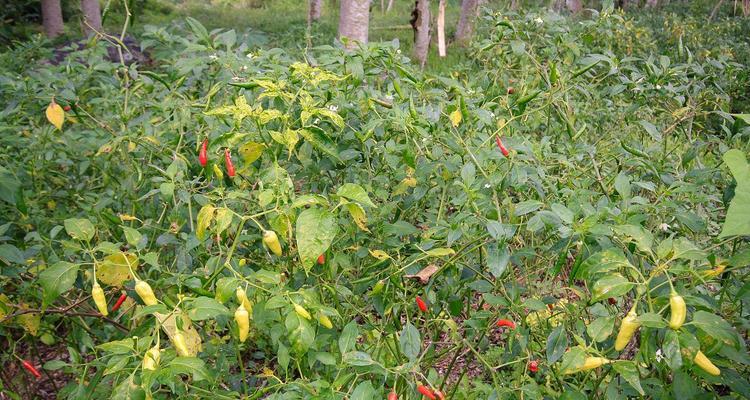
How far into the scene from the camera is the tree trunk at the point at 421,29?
29.1ft

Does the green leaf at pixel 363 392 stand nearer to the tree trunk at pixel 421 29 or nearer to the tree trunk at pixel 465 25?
the tree trunk at pixel 421 29

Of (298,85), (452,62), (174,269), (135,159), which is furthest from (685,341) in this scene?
(452,62)

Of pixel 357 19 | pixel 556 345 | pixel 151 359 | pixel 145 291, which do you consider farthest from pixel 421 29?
pixel 151 359

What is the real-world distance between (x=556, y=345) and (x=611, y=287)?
0.36 meters

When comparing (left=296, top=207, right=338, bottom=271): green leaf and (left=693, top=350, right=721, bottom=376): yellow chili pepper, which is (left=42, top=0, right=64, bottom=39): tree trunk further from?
(left=693, top=350, right=721, bottom=376): yellow chili pepper

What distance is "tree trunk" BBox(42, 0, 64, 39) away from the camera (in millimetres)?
10406

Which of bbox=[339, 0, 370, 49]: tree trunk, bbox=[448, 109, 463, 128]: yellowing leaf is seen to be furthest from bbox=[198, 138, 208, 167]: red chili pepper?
bbox=[339, 0, 370, 49]: tree trunk

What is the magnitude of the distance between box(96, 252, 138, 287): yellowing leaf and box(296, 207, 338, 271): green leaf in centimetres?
→ 48

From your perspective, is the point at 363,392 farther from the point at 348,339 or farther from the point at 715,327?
the point at 715,327

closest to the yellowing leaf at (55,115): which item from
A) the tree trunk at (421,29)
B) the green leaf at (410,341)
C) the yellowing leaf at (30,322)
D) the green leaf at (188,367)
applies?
the yellowing leaf at (30,322)

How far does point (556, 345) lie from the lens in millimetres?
1439

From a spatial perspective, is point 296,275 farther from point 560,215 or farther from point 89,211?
point 89,211

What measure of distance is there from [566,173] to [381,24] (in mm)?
12679

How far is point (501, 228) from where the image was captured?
1388 mm
